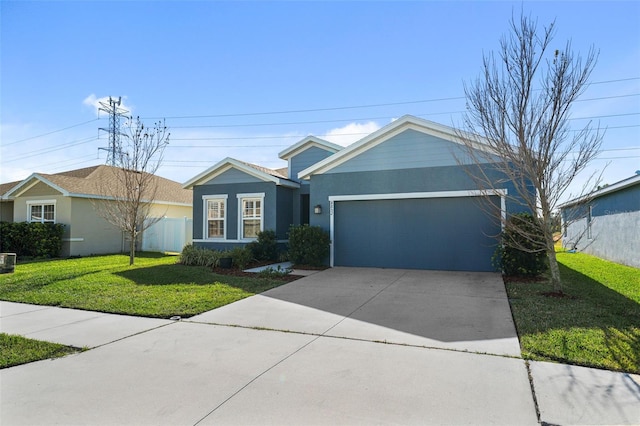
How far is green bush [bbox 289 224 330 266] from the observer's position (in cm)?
1235

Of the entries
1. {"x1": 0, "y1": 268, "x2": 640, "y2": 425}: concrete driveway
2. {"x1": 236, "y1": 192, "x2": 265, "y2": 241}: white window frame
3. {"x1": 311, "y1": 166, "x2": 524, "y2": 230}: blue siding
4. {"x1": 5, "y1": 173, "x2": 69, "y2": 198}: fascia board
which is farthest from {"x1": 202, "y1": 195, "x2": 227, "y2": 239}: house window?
{"x1": 0, "y1": 268, "x2": 640, "y2": 425}: concrete driveway

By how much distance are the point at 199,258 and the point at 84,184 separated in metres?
9.74

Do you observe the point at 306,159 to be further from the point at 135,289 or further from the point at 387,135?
the point at 135,289

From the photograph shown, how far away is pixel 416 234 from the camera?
460 inches

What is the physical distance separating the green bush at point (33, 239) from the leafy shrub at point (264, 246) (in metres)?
9.66

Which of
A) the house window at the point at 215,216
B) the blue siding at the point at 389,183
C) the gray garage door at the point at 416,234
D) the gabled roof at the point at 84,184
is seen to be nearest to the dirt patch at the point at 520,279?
the gray garage door at the point at 416,234

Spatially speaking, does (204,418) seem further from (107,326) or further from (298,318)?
(107,326)

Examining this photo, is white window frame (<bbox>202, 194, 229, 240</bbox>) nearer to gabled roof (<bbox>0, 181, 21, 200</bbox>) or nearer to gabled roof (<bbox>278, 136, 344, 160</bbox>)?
gabled roof (<bbox>278, 136, 344, 160</bbox>)

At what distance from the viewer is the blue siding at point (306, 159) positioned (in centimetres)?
1628

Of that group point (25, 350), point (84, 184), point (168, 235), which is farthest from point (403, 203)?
point (84, 184)

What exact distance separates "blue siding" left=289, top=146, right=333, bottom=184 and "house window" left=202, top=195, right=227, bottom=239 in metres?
3.40

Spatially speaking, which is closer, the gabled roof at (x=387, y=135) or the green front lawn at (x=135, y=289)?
the green front lawn at (x=135, y=289)

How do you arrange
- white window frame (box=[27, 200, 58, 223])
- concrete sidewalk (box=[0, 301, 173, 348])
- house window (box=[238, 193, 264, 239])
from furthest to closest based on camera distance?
white window frame (box=[27, 200, 58, 223])
house window (box=[238, 193, 264, 239])
concrete sidewalk (box=[0, 301, 173, 348])

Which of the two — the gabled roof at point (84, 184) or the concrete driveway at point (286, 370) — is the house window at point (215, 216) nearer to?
the gabled roof at point (84, 184)
